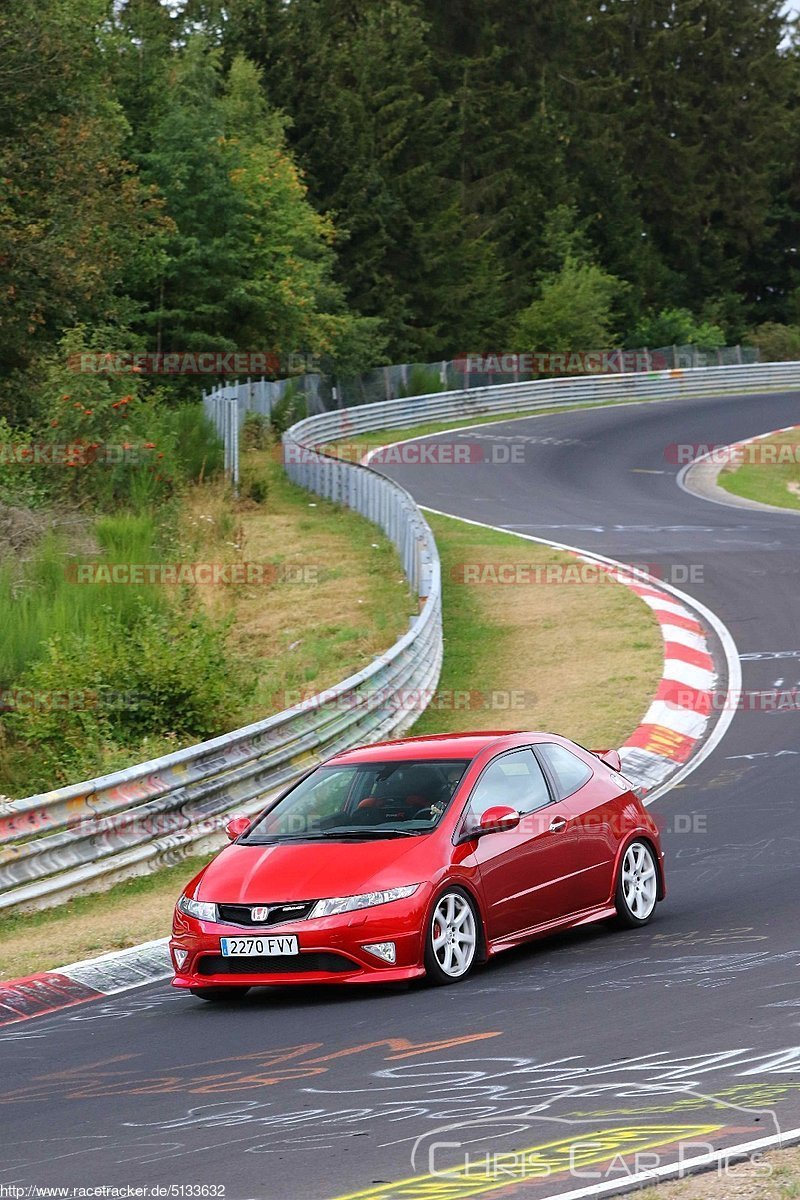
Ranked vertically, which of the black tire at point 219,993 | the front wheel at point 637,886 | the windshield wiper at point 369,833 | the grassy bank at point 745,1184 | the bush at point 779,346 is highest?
the bush at point 779,346

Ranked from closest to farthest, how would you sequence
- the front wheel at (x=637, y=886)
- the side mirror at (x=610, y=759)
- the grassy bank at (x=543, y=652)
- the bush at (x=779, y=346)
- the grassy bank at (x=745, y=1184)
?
the grassy bank at (x=745, y=1184) → the front wheel at (x=637, y=886) → the side mirror at (x=610, y=759) → the grassy bank at (x=543, y=652) → the bush at (x=779, y=346)

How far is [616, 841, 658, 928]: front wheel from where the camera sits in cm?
1023

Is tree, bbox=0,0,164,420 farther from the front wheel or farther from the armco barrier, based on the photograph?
the front wheel

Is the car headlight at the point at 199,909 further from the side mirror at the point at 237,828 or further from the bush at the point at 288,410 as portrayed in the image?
the bush at the point at 288,410

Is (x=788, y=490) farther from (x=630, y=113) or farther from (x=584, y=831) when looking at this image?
(x=630, y=113)

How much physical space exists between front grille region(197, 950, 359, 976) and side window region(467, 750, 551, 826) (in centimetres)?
122

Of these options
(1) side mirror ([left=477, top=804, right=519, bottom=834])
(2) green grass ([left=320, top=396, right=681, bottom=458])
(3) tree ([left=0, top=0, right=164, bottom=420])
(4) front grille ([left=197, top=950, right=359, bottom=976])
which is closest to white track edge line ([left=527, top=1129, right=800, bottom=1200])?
(4) front grille ([left=197, top=950, right=359, bottom=976])


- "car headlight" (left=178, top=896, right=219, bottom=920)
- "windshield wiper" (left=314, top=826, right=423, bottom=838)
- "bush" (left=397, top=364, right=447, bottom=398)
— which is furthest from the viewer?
"bush" (left=397, top=364, right=447, bottom=398)

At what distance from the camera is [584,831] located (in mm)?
10016

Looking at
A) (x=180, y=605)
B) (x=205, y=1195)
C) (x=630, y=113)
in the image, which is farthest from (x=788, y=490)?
(x=630, y=113)

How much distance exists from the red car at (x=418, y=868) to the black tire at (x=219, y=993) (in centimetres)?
1

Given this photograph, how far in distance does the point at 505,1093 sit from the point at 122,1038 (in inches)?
102

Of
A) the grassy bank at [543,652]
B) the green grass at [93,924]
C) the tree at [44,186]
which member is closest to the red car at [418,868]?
the green grass at [93,924]

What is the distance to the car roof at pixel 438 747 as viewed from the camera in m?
9.95
